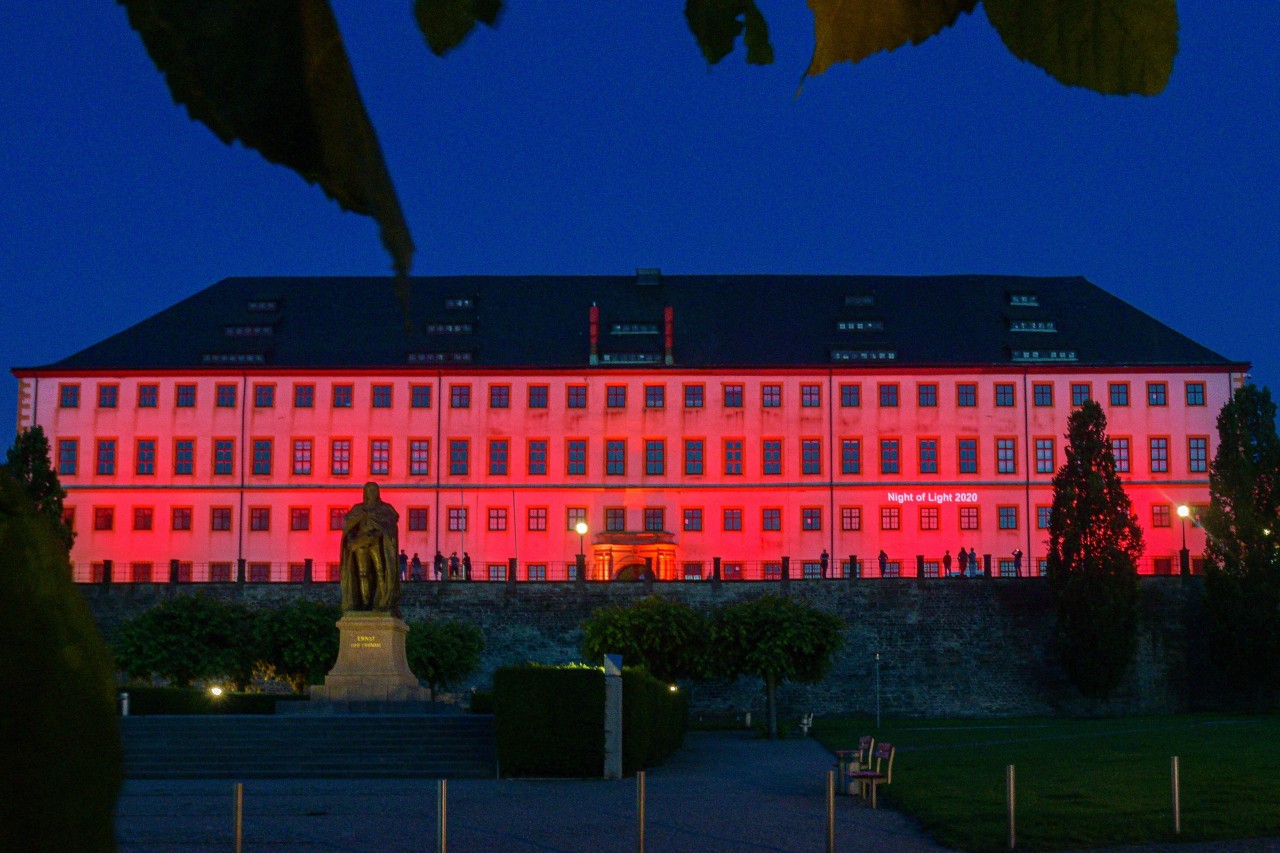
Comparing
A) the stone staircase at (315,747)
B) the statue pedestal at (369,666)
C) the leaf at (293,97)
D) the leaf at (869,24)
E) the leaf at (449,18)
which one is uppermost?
the leaf at (869,24)

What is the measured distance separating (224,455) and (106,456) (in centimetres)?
471

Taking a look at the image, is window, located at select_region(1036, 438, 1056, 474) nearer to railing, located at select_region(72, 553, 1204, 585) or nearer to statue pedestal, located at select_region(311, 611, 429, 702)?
railing, located at select_region(72, 553, 1204, 585)

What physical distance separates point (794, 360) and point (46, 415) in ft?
101

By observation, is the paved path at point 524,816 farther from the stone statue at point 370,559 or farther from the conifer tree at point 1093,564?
the conifer tree at point 1093,564

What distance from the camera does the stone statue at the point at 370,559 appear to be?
34.3 metres

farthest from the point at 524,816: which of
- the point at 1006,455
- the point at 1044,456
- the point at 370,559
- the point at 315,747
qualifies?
the point at 1044,456

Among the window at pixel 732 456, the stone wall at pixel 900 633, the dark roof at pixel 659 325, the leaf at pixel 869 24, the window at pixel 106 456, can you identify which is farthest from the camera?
the dark roof at pixel 659 325

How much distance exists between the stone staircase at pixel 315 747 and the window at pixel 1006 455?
37872 millimetres

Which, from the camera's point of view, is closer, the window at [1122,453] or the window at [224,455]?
the window at [1122,453]

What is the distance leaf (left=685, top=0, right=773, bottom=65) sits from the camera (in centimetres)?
116

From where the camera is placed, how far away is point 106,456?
67.1 metres

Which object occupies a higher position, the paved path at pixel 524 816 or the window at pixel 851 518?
the window at pixel 851 518

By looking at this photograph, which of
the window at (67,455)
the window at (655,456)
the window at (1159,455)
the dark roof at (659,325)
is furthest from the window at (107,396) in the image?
the window at (1159,455)

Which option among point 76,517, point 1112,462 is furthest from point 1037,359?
point 76,517
